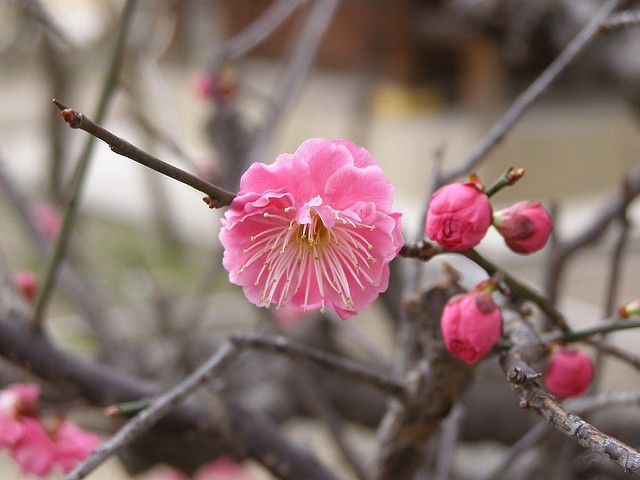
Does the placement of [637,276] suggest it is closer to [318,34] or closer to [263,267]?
[318,34]

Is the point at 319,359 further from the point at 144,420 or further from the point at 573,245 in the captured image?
the point at 573,245

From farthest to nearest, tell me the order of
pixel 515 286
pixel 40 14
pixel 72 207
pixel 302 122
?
1. pixel 302 122
2. pixel 40 14
3. pixel 72 207
4. pixel 515 286

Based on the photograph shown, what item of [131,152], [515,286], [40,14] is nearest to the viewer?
[131,152]

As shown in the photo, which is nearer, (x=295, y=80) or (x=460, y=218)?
(x=460, y=218)

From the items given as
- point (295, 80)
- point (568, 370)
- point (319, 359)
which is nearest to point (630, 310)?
point (568, 370)

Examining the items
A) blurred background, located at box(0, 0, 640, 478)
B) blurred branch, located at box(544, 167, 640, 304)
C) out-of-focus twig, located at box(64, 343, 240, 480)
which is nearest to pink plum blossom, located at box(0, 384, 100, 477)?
out-of-focus twig, located at box(64, 343, 240, 480)

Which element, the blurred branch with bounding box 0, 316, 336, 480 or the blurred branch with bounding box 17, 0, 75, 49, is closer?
the blurred branch with bounding box 0, 316, 336, 480

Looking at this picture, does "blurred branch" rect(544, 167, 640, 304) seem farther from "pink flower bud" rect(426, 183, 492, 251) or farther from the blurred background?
"pink flower bud" rect(426, 183, 492, 251)
